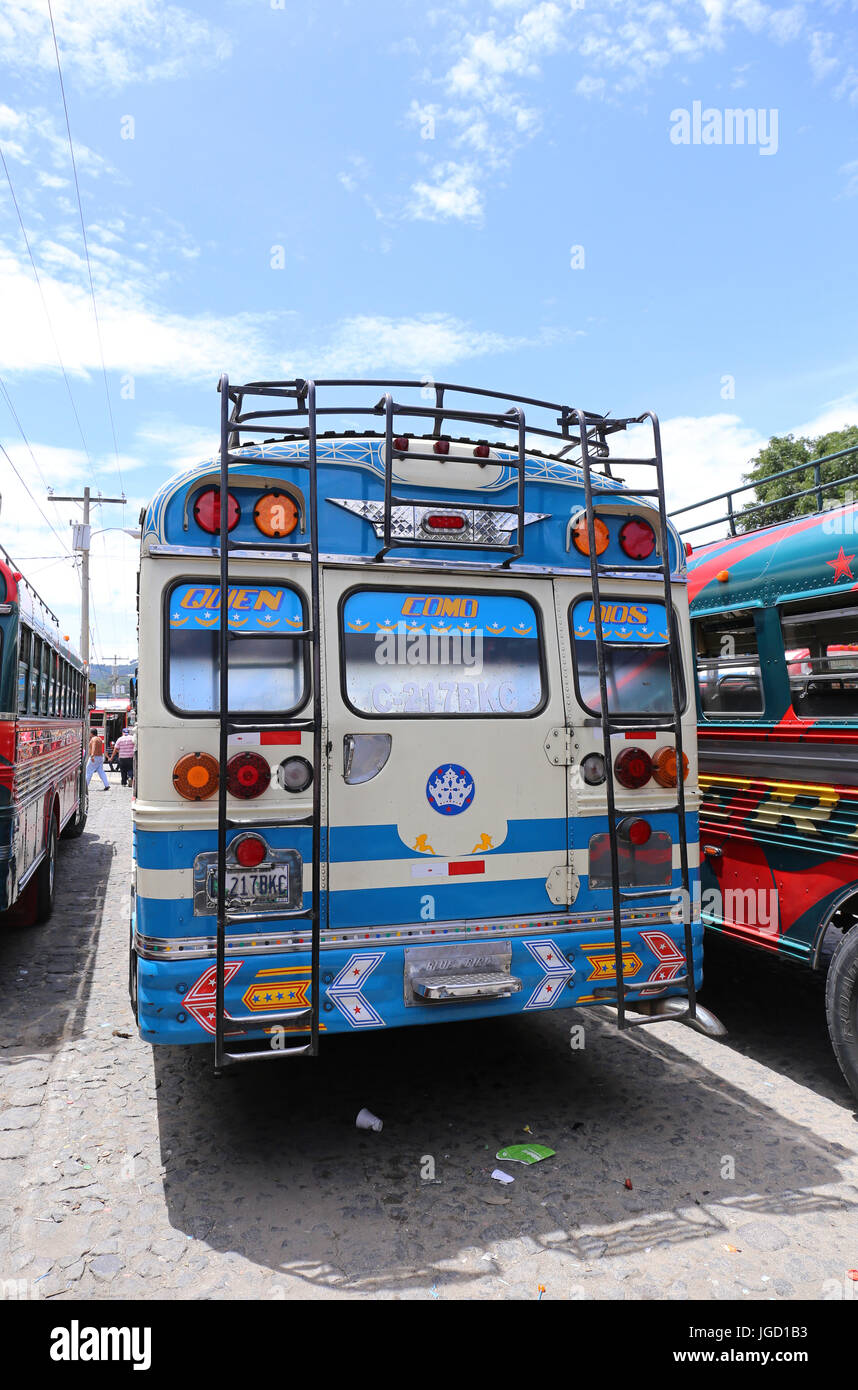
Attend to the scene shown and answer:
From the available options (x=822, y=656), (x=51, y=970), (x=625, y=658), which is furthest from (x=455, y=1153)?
(x=51, y=970)

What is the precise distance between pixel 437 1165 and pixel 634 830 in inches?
68.6

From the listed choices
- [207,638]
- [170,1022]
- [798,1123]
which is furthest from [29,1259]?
[798,1123]

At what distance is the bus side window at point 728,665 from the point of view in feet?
17.6

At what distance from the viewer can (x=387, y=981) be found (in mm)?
3947

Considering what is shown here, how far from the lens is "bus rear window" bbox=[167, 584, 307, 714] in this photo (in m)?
3.84

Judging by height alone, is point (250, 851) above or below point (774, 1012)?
above

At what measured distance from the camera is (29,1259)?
322 cm

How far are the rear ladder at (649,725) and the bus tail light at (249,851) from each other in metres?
1.50

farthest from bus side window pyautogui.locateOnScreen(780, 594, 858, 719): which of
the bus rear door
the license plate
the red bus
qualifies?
the red bus

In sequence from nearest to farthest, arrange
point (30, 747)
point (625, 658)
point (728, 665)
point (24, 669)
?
1. point (625, 658)
2. point (728, 665)
3. point (24, 669)
4. point (30, 747)

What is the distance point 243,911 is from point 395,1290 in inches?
58.2

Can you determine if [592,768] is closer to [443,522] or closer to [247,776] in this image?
[443,522]

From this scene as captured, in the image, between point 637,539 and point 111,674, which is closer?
point 637,539

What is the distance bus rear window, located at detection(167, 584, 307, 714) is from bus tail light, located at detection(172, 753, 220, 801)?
Result: 0.20 metres
